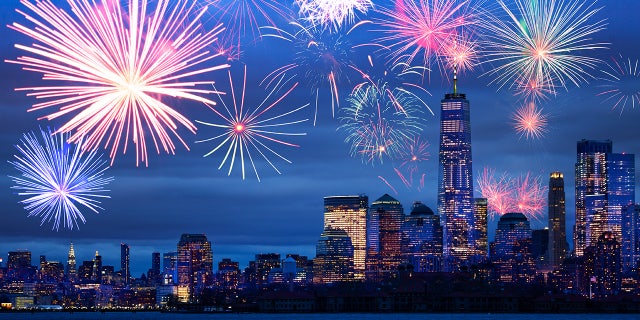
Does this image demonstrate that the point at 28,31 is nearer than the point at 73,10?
Yes

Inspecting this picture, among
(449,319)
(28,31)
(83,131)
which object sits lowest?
(449,319)

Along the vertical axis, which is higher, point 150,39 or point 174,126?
point 150,39

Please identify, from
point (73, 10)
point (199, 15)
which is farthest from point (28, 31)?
point (199, 15)

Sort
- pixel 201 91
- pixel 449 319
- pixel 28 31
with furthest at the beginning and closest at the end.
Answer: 1. pixel 449 319
2. pixel 201 91
3. pixel 28 31

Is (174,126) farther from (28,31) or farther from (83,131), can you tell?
(28,31)

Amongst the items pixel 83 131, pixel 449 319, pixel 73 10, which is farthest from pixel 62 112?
pixel 449 319

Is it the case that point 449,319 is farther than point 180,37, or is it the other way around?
point 449,319

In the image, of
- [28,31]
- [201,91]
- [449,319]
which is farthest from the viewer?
[449,319]

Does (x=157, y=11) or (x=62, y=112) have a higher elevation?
(x=157, y=11)

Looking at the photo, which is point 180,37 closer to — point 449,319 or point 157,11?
point 157,11
